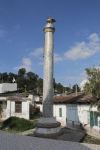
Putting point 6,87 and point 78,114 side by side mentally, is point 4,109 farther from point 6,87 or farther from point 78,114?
point 6,87

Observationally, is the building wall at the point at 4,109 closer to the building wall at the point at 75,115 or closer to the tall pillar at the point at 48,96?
the building wall at the point at 75,115

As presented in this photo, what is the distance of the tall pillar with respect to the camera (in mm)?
11293

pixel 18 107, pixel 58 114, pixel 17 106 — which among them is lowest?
pixel 58 114

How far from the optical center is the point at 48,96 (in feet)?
40.4

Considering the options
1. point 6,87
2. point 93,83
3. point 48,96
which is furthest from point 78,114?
point 6,87

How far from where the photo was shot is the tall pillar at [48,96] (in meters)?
11.3

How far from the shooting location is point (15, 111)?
20.2 metres

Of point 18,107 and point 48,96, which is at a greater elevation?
point 48,96

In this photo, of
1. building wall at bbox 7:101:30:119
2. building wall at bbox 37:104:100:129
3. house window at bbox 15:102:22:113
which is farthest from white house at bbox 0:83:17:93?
building wall at bbox 37:104:100:129

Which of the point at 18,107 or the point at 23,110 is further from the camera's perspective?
the point at 18,107

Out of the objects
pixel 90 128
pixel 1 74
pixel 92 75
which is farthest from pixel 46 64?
pixel 1 74

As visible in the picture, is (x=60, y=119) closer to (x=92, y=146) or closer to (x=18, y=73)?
(x=92, y=146)

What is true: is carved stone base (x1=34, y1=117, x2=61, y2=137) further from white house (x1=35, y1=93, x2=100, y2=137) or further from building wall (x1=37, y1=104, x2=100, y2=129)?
building wall (x1=37, y1=104, x2=100, y2=129)

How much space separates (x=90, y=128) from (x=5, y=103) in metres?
13.7
